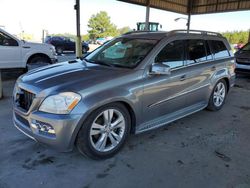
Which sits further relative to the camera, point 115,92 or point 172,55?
point 172,55

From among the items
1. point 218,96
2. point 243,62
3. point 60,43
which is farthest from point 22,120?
point 60,43

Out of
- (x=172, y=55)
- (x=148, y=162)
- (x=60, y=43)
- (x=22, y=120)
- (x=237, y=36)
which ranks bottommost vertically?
(x=148, y=162)

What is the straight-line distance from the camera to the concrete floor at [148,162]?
2.47 m

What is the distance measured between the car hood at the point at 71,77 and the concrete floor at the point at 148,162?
909 millimetres

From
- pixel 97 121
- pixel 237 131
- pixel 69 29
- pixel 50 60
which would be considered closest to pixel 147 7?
pixel 50 60

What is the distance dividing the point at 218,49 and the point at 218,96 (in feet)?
3.18

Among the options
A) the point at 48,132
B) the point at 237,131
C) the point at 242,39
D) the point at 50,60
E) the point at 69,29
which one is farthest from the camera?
the point at 69,29

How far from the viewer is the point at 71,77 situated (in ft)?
9.27

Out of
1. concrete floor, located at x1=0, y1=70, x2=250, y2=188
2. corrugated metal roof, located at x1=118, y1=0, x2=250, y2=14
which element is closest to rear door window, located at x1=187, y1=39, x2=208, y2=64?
concrete floor, located at x1=0, y1=70, x2=250, y2=188

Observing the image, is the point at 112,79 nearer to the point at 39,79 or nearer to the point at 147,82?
the point at 147,82

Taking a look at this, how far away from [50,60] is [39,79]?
5299 millimetres

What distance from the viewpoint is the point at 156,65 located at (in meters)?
3.10

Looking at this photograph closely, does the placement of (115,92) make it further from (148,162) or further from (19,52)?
(19,52)

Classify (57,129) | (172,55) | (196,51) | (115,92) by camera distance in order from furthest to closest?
1. (196,51)
2. (172,55)
3. (115,92)
4. (57,129)
